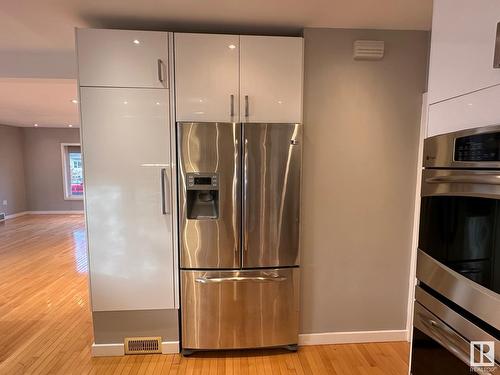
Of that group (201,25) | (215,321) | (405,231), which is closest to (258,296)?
(215,321)

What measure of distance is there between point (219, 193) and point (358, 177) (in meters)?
1.08

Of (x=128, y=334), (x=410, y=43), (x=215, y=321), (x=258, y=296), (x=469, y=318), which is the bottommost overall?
(x=128, y=334)

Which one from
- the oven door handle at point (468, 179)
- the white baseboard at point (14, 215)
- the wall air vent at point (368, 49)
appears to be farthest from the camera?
the white baseboard at point (14, 215)

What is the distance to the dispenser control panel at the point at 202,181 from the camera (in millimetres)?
2011

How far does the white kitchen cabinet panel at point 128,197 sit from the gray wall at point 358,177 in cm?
106

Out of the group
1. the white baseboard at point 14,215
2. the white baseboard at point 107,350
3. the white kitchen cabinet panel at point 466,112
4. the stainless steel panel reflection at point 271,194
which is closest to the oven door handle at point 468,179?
the white kitchen cabinet panel at point 466,112

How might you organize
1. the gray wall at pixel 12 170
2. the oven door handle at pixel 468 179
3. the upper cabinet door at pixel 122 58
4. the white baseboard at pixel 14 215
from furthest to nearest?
1. the white baseboard at pixel 14 215
2. the gray wall at pixel 12 170
3. the upper cabinet door at pixel 122 58
4. the oven door handle at pixel 468 179

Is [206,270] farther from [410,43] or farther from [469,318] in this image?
[410,43]

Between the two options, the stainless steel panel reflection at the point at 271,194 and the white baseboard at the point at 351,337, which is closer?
the stainless steel panel reflection at the point at 271,194

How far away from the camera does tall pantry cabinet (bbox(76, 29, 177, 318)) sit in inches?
76.1

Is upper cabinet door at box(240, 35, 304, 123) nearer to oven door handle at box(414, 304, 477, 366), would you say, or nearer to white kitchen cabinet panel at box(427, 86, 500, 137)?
white kitchen cabinet panel at box(427, 86, 500, 137)

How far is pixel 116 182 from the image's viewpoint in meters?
2.02

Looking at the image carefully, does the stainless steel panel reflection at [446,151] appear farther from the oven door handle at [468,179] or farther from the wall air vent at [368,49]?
the wall air vent at [368,49]

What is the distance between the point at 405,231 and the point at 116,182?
2.21 metres
